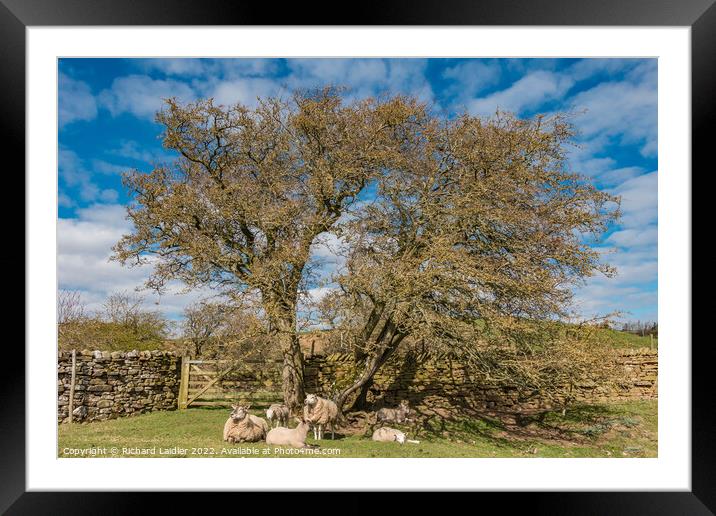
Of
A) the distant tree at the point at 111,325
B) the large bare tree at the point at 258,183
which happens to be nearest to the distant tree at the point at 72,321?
the distant tree at the point at 111,325

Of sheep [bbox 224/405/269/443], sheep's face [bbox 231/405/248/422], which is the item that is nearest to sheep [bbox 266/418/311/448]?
sheep [bbox 224/405/269/443]

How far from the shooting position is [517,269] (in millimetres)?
8234

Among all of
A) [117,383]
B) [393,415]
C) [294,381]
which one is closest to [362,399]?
[393,415]

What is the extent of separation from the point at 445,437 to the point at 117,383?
26.2 ft

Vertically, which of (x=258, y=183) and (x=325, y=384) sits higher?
(x=258, y=183)

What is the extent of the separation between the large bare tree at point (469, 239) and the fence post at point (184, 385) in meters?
4.70

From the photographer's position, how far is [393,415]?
9.61 metres

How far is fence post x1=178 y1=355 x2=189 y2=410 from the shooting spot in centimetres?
1122
